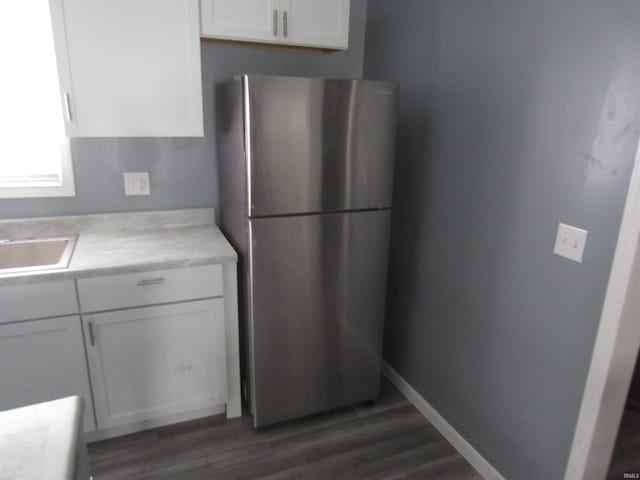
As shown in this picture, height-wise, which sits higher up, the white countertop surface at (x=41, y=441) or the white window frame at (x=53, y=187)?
the white window frame at (x=53, y=187)

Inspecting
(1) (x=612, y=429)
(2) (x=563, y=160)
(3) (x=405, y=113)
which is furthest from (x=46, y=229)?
(1) (x=612, y=429)

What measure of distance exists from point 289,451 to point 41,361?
1.09m

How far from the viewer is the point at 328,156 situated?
176 centimetres

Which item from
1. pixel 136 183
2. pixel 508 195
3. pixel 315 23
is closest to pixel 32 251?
pixel 136 183

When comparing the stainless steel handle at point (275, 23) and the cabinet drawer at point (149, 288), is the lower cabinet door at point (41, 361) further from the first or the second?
the stainless steel handle at point (275, 23)

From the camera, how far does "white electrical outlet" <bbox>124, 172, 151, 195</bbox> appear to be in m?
2.16

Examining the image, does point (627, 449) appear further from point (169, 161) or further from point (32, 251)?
point (32, 251)

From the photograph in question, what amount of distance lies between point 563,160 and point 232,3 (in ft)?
4.60

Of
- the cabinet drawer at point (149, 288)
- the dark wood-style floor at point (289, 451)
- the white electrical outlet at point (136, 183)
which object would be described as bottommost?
the dark wood-style floor at point (289, 451)

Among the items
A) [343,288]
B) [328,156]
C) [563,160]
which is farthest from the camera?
[343,288]

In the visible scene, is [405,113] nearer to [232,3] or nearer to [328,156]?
[328,156]

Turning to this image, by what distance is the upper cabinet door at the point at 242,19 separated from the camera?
1.78 m

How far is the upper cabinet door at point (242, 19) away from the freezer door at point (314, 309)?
31.6 inches

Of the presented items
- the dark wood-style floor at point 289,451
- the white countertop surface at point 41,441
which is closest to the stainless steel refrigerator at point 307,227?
the dark wood-style floor at point 289,451
